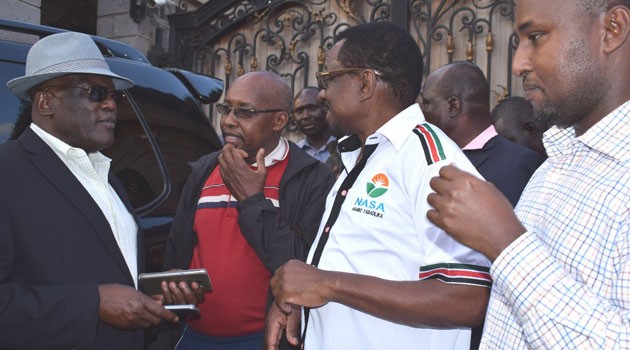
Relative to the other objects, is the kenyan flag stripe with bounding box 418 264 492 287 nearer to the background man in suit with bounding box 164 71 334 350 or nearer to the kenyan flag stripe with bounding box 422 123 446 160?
the kenyan flag stripe with bounding box 422 123 446 160

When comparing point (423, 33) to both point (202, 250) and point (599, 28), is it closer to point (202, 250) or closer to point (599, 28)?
point (202, 250)

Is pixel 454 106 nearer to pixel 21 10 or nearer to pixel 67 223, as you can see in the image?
pixel 67 223

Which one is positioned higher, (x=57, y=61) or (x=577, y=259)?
(x=57, y=61)

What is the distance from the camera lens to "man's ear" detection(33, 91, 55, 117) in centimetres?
256

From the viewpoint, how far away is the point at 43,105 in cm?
256

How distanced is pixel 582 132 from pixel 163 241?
2167 millimetres

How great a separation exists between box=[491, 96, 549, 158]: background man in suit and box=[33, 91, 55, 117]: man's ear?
3277 millimetres

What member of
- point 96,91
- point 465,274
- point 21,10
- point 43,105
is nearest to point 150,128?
point 96,91

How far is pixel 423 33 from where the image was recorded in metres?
6.91

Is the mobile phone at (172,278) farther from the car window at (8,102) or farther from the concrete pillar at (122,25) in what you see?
the concrete pillar at (122,25)

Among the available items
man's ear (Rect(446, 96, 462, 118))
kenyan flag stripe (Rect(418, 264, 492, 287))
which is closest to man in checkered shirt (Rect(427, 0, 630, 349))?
kenyan flag stripe (Rect(418, 264, 492, 287))

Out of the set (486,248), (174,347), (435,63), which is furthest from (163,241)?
(435,63)

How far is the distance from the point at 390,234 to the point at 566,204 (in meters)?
0.68

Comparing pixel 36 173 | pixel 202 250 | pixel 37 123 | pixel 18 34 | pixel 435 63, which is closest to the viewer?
pixel 36 173
